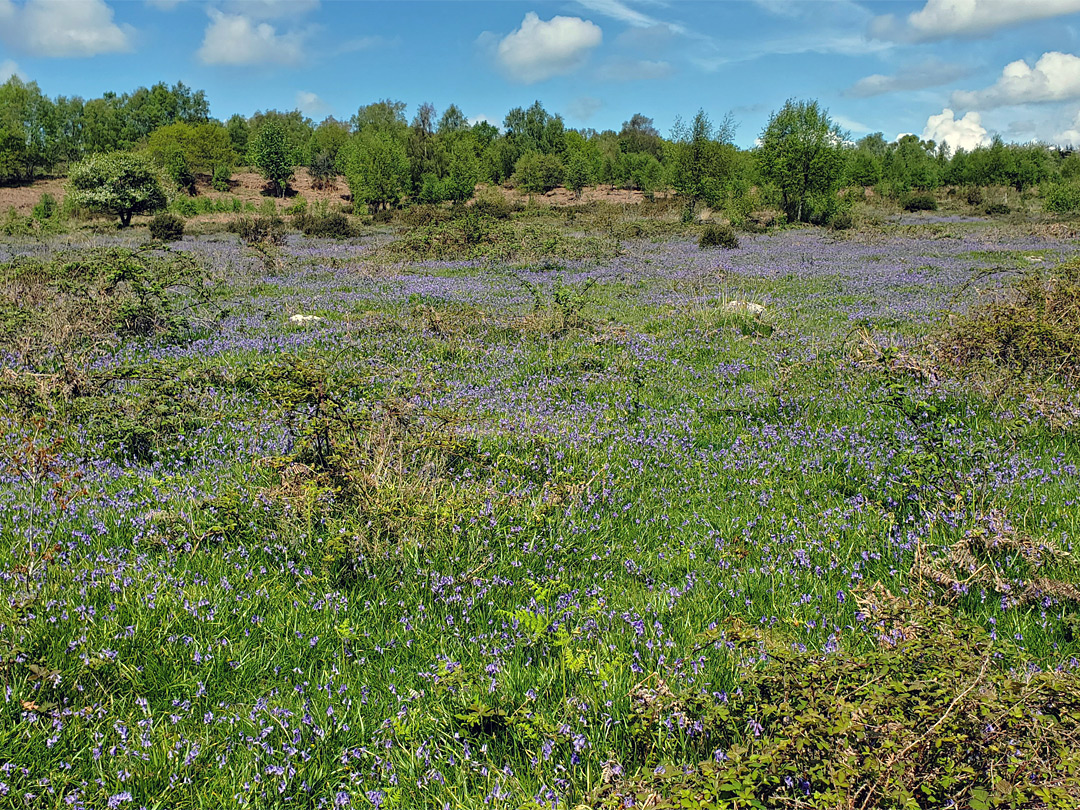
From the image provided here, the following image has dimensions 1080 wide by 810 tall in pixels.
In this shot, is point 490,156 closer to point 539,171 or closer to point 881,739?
point 539,171

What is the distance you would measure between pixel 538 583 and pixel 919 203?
226 feet

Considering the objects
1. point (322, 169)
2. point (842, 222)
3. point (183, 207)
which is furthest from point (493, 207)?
point (322, 169)

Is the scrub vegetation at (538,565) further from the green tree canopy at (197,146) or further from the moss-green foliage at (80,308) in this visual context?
the green tree canopy at (197,146)

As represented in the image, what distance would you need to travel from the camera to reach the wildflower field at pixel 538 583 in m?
2.48

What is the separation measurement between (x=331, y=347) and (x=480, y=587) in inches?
284

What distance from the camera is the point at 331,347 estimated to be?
10.2m

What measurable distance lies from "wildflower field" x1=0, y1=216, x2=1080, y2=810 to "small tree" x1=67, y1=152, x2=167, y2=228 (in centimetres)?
3562

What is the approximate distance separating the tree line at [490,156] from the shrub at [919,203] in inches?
179

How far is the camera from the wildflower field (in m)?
2.48

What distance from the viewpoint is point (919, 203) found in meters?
59.7

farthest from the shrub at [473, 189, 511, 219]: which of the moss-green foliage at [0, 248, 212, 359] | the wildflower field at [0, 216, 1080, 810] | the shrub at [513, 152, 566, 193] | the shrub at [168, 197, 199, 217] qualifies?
the wildflower field at [0, 216, 1080, 810]

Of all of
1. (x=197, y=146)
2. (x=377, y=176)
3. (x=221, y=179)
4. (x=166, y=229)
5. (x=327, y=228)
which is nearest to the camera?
(x=166, y=229)

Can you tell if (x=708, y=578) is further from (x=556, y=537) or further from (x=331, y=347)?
(x=331, y=347)

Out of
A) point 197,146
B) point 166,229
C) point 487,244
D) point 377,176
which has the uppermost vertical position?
point 197,146
